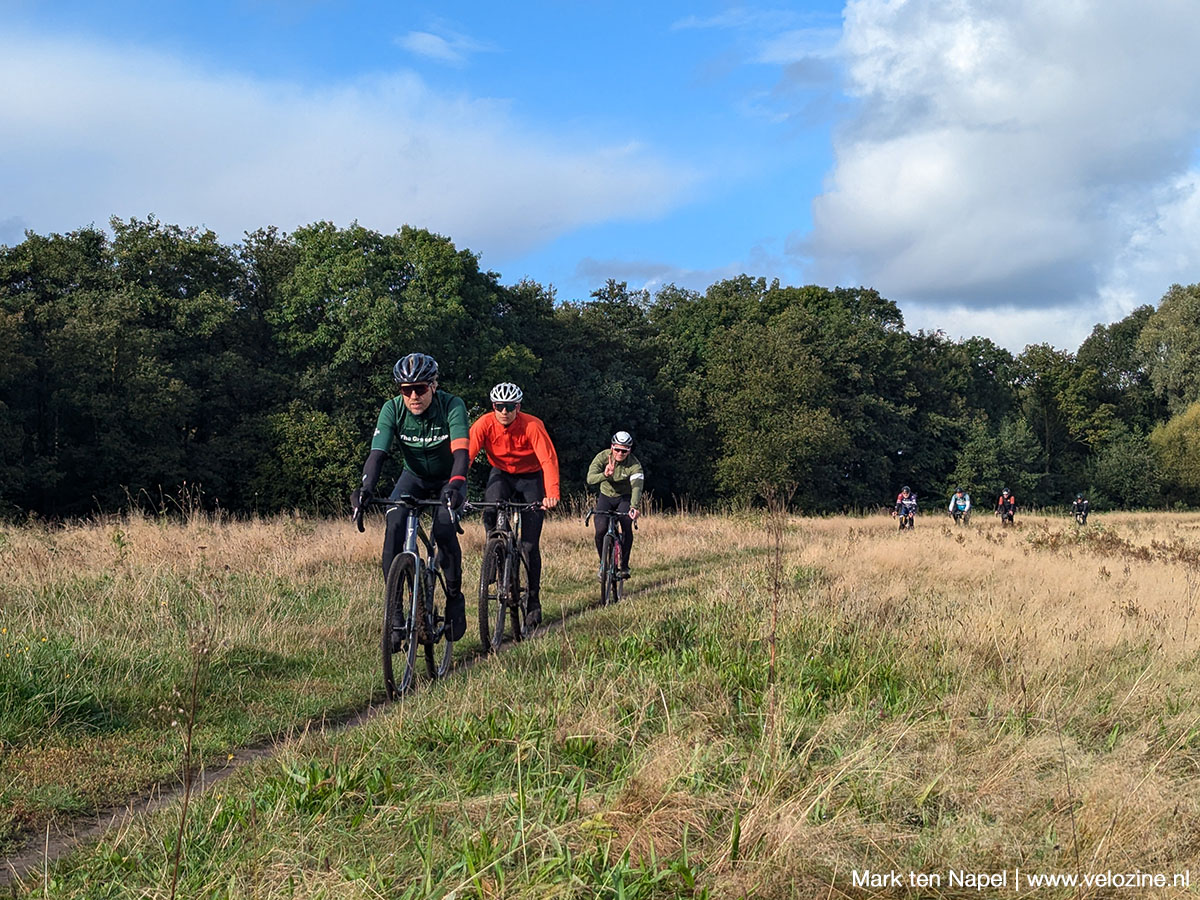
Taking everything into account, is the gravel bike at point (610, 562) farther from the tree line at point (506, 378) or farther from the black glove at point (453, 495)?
the tree line at point (506, 378)

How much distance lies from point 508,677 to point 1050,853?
3.40 meters

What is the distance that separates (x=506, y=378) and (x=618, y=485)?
3240 centimetres

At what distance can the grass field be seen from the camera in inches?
128

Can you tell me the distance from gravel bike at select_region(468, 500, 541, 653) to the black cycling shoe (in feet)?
2.36

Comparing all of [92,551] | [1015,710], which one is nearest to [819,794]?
[1015,710]

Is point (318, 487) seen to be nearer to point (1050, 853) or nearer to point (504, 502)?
point (504, 502)

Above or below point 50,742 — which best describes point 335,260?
above

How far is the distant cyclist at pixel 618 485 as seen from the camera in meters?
11.0

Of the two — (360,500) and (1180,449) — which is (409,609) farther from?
(1180,449)

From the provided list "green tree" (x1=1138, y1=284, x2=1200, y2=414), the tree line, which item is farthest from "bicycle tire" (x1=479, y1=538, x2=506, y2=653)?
"green tree" (x1=1138, y1=284, x2=1200, y2=414)

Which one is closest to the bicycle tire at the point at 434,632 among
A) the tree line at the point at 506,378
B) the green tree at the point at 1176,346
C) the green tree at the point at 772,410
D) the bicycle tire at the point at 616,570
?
the bicycle tire at the point at 616,570

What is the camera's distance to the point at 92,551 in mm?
10812

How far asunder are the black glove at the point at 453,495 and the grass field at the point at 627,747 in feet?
3.63

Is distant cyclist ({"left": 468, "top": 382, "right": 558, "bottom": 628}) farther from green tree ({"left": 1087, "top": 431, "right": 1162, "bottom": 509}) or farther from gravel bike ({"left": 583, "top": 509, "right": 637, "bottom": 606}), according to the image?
green tree ({"left": 1087, "top": 431, "right": 1162, "bottom": 509})
